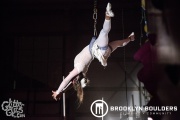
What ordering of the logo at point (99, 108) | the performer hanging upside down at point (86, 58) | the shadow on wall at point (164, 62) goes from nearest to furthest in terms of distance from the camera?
the shadow on wall at point (164, 62), the performer hanging upside down at point (86, 58), the logo at point (99, 108)

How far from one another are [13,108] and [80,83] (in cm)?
61

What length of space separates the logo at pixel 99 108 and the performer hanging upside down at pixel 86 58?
0.13m

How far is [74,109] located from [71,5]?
3.16ft

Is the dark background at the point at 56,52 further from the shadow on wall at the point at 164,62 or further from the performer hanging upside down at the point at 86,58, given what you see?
the shadow on wall at the point at 164,62

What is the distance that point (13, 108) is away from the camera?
2.29 metres

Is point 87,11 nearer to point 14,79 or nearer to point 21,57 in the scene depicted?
point 21,57

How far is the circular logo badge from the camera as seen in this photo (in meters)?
2.28

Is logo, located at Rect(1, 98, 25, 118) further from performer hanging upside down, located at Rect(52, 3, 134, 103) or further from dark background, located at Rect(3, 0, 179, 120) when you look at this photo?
performer hanging upside down, located at Rect(52, 3, 134, 103)

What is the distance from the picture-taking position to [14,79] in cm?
246

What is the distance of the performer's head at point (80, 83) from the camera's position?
2262 millimetres

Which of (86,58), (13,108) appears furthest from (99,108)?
(13,108)

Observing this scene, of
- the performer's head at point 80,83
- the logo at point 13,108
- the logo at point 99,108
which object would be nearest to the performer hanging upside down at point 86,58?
the performer's head at point 80,83

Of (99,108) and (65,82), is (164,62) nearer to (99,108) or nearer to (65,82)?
(99,108)

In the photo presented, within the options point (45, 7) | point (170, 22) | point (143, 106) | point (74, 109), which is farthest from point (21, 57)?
point (170, 22)
